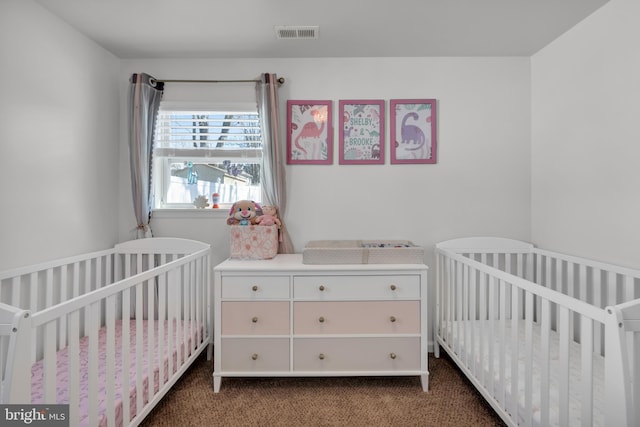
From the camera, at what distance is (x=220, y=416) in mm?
1776

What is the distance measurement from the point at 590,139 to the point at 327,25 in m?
1.78

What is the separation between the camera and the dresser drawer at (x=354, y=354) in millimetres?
1993

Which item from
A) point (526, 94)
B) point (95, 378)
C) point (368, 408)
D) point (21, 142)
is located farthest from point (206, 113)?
point (526, 94)

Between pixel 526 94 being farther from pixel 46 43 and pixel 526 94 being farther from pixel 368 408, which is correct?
pixel 46 43

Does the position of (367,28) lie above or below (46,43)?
above

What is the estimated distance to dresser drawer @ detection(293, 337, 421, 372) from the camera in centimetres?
199

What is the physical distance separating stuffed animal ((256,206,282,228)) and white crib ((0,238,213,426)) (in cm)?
45

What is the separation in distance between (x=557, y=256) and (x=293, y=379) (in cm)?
192

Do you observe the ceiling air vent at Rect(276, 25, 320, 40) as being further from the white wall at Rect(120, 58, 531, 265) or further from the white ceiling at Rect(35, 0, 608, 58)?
the white wall at Rect(120, 58, 531, 265)

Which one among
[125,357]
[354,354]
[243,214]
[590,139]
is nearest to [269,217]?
[243,214]

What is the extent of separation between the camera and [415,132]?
254 centimetres

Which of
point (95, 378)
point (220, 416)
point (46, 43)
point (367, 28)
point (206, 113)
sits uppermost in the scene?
point (367, 28)

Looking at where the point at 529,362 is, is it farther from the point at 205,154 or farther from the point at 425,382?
the point at 205,154

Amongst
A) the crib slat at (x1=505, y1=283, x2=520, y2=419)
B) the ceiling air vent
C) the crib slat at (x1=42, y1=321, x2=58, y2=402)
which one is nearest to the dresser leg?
the crib slat at (x1=505, y1=283, x2=520, y2=419)
